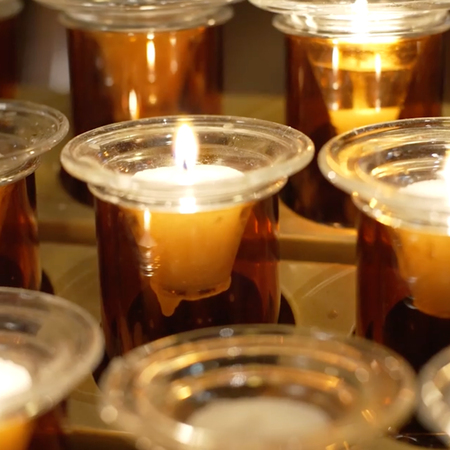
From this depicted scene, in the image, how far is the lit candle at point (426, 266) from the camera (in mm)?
467

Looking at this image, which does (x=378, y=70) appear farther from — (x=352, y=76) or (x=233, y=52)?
(x=233, y=52)

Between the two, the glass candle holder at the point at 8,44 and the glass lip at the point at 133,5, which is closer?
the glass lip at the point at 133,5

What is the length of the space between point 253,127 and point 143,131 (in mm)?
77

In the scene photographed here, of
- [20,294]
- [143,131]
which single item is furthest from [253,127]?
[20,294]

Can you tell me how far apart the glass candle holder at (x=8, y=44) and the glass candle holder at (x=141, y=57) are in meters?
0.10

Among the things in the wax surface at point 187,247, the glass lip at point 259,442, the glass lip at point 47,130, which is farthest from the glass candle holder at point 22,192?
the glass lip at point 259,442

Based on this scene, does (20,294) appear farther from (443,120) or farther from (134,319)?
(443,120)

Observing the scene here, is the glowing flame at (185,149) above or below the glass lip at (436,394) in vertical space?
above

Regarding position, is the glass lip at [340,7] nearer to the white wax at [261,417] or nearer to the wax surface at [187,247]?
the wax surface at [187,247]

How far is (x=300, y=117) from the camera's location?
69 centimetres

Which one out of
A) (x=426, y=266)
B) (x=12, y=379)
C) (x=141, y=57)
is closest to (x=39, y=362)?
(x=12, y=379)

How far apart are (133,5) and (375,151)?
9.8 inches

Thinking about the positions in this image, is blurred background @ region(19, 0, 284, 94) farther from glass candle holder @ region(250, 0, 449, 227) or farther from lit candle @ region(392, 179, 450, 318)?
lit candle @ region(392, 179, 450, 318)

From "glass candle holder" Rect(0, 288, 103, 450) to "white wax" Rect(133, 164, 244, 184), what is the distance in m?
0.11
